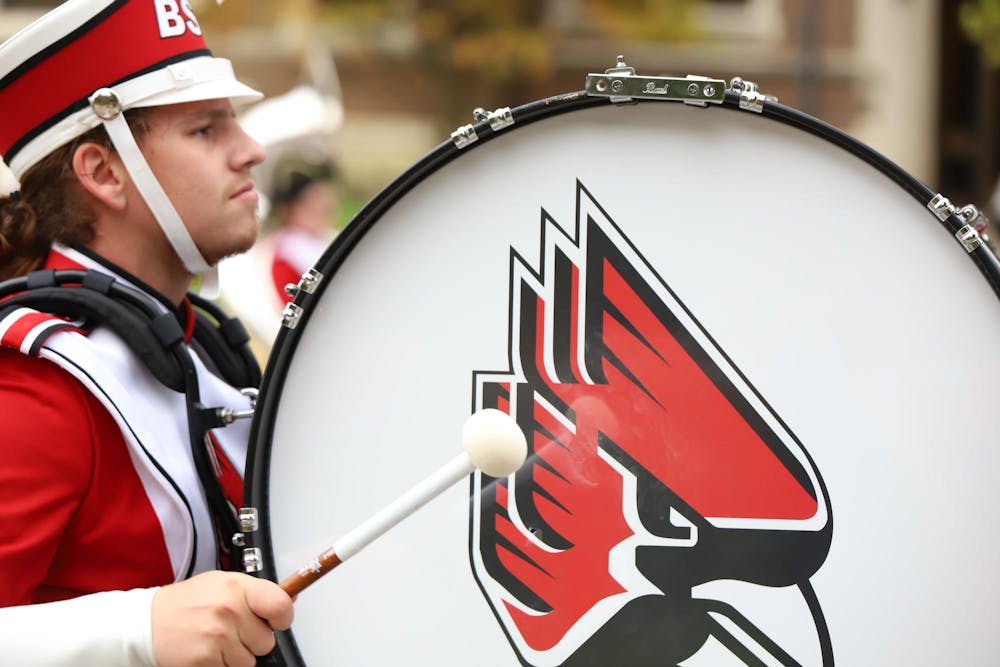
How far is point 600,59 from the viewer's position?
15289 mm

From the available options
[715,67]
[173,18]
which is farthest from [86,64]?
[715,67]

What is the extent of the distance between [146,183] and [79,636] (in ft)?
2.22

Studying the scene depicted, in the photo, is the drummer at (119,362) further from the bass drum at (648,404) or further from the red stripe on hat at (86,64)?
the bass drum at (648,404)

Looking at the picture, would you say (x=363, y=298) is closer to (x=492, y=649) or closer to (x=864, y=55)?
(x=492, y=649)

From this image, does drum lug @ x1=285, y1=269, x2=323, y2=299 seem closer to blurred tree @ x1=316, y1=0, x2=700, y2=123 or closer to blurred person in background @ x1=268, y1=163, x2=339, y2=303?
blurred person in background @ x1=268, y1=163, x2=339, y2=303

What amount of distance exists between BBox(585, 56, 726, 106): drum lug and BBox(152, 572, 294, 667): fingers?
2.36 ft

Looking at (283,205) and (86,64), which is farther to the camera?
(283,205)

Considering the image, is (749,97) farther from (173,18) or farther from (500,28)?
(500,28)

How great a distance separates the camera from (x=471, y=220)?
1.69 metres

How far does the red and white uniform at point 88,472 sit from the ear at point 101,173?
0.24 m

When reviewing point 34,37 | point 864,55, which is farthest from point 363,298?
point 864,55

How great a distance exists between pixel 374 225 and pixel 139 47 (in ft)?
1.54

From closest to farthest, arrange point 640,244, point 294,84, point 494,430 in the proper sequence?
point 494,430
point 640,244
point 294,84

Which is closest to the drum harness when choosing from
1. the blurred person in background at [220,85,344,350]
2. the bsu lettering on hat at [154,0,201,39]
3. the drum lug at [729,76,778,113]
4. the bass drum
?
the bass drum
